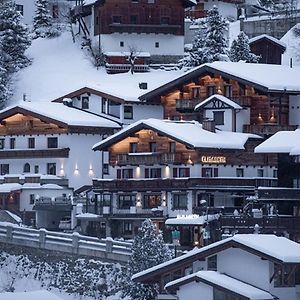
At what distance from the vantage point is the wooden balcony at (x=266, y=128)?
282ft

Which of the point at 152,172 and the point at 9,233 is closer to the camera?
the point at 9,233

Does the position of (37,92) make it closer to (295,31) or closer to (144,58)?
(144,58)

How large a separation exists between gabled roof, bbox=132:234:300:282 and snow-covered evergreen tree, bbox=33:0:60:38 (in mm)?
51740

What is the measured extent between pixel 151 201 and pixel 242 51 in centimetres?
2234

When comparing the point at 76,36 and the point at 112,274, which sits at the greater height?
the point at 76,36

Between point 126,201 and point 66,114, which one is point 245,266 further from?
point 66,114

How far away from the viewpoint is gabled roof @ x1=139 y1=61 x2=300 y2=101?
8612 cm

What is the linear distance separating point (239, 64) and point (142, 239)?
24.1 metres

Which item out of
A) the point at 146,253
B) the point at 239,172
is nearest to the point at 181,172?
the point at 239,172

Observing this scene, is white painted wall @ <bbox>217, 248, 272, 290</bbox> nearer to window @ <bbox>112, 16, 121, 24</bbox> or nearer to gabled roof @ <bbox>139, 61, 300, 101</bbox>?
gabled roof @ <bbox>139, 61, 300, 101</bbox>

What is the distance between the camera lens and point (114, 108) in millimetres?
94062

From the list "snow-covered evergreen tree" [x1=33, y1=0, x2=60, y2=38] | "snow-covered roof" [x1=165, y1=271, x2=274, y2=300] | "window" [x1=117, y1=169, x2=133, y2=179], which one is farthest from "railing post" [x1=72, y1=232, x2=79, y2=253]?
"snow-covered evergreen tree" [x1=33, y1=0, x2=60, y2=38]

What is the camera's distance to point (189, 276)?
6247 cm

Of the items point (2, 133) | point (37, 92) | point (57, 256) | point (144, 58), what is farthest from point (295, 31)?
point (57, 256)
